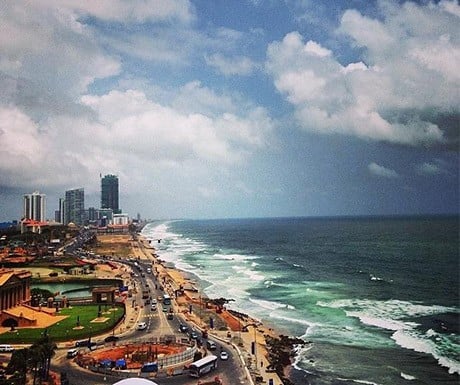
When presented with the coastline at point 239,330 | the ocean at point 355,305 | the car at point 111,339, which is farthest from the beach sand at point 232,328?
the car at point 111,339

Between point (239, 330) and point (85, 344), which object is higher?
point (85, 344)

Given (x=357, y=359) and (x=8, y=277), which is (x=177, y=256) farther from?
(x=357, y=359)

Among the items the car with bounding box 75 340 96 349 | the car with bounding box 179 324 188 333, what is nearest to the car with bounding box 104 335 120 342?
the car with bounding box 75 340 96 349

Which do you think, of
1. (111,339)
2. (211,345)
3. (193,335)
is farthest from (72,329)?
(211,345)

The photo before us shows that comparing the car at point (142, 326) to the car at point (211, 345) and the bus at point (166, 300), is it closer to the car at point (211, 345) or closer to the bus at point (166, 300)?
the car at point (211, 345)

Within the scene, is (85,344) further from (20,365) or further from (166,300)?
(166,300)

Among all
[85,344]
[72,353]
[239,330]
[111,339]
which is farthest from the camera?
[239,330]

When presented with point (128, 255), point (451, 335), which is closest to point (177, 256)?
point (128, 255)
